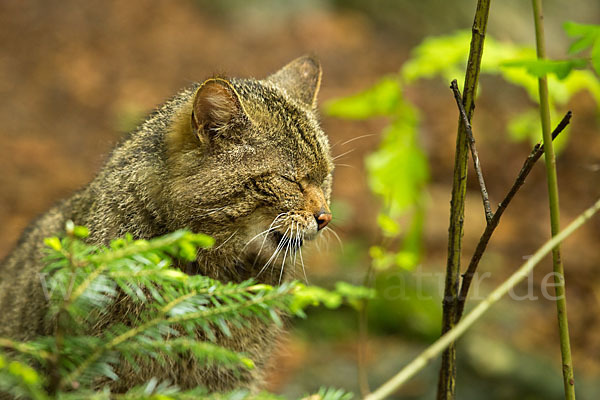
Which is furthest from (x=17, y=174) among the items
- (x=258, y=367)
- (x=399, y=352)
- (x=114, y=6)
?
(x=258, y=367)

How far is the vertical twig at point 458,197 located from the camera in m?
1.73

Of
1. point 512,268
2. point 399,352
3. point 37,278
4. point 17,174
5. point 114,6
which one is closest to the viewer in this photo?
point 37,278

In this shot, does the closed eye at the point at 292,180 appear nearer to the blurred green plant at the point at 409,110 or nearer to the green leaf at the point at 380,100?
the blurred green plant at the point at 409,110

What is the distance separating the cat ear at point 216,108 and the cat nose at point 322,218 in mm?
457

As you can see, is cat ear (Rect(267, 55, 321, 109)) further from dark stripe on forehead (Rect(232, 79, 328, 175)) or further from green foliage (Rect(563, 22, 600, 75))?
green foliage (Rect(563, 22, 600, 75))

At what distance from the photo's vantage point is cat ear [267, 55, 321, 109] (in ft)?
9.57

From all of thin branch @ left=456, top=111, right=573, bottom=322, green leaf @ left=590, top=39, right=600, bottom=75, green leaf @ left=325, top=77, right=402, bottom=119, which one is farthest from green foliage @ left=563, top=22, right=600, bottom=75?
green leaf @ left=325, top=77, right=402, bottom=119

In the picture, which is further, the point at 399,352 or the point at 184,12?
the point at 184,12

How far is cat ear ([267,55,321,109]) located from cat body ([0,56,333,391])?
9.6 inches

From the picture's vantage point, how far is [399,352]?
16.5ft

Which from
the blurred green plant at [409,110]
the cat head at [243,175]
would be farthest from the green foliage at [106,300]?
the blurred green plant at [409,110]

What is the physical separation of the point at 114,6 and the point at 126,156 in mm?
7453

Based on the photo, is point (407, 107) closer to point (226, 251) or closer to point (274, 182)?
point (274, 182)

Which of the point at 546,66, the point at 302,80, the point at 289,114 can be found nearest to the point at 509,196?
the point at 546,66
